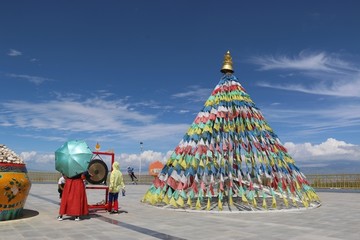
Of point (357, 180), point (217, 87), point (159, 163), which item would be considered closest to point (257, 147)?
point (217, 87)

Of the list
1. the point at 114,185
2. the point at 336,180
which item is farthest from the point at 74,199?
the point at 336,180

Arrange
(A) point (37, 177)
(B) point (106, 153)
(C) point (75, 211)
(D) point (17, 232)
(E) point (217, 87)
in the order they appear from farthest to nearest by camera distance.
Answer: (A) point (37, 177), (E) point (217, 87), (B) point (106, 153), (C) point (75, 211), (D) point (17, 232)

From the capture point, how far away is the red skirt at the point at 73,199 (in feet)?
38.0

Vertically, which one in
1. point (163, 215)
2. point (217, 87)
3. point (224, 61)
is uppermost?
point (224, 61)

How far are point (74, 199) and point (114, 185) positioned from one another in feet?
6.29

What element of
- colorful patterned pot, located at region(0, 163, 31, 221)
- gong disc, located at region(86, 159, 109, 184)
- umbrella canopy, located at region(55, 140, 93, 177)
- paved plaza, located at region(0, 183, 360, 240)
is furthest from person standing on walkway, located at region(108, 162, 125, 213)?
colorful patterned pot, located at region(0, 163, 31, 221)

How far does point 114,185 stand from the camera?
1336 cm

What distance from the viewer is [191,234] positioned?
9.36 metres

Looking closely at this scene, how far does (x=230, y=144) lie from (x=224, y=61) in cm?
489

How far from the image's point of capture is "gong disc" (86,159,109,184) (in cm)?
1424

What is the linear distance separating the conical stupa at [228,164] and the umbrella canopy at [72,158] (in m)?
4.41

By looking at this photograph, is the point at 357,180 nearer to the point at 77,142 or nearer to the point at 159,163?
the point at 159,163

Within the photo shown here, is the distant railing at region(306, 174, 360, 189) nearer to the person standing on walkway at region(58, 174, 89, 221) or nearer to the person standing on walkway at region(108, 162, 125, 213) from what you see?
the person standing on walkway at region(108, 162, 125, 213)

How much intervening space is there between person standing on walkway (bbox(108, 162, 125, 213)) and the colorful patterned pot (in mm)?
3113
